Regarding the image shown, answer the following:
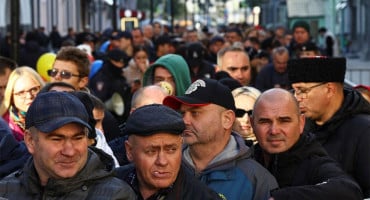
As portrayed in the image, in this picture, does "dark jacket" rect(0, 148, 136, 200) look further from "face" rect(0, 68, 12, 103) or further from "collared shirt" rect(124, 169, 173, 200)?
Result: "face" rect(0, 68, 12, 103)

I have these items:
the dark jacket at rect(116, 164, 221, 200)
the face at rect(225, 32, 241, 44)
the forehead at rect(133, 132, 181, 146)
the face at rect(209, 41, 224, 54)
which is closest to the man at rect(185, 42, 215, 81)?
the face at rect(209, 41, 224, 54)

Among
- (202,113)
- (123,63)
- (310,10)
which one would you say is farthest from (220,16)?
(202,113)

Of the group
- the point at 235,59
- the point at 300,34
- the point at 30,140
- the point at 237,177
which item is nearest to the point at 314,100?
the point at 237,177

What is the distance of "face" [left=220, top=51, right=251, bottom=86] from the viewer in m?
13.4

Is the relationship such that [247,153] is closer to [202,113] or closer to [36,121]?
[202,113]

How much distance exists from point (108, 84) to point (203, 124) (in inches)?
360

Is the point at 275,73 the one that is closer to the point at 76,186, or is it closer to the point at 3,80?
the point at 3,80

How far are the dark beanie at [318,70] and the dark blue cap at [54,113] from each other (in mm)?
2527

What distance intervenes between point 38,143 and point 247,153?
144cm

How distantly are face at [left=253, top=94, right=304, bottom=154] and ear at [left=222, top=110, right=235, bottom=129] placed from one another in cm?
20

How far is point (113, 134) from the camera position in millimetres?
10023

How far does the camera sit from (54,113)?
17.5 ft

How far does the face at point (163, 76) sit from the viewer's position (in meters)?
10.4

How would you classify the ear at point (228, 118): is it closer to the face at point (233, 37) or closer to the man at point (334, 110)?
the man at point (334, 110)
